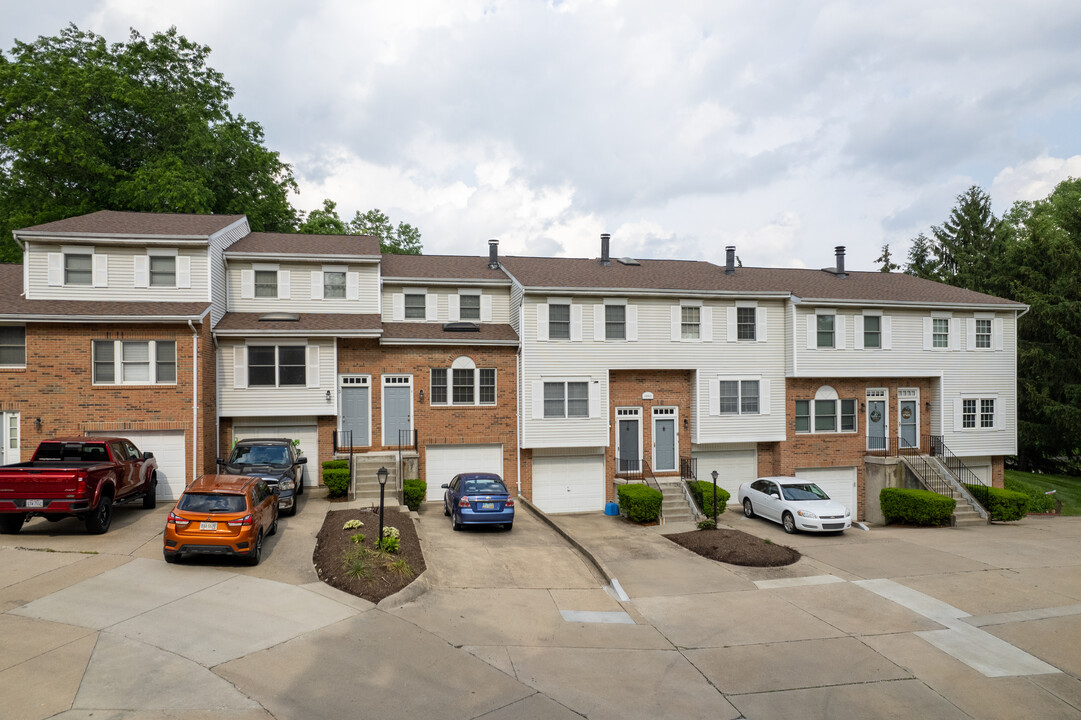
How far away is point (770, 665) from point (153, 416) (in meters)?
18.1

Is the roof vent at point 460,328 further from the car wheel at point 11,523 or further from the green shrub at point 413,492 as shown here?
the car wheel at point 11,523

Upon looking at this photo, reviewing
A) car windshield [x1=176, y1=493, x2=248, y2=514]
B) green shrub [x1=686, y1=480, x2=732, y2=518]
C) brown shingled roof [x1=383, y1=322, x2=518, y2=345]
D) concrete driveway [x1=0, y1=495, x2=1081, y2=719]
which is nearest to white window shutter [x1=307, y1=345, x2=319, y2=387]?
brown shingled roof [x1=383, y1=322, x2=518, y2=345]

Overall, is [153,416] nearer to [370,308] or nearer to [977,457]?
[370,308]

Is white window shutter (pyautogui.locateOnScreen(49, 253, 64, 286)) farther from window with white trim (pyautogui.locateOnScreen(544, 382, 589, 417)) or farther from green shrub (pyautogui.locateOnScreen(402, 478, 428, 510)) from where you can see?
window with white trim (pyautogui.locateOnScreen(544, 382, 589, 417))

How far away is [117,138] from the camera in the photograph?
1345 inches

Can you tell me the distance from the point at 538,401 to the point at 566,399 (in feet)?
3.50

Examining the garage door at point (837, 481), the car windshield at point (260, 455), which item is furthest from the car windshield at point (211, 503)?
the garage door at point (837, 481)

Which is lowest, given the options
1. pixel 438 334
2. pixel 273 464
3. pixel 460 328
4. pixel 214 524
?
pixel 214 524

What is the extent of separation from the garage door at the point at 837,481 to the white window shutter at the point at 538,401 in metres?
10.6

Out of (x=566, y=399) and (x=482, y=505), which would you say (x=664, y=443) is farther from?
(x=482, y=505)

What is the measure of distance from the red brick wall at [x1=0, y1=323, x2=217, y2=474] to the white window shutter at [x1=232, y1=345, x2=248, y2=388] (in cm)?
155

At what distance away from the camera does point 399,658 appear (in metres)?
9.25

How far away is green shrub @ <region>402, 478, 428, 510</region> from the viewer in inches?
853

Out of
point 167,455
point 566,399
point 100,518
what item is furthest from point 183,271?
point 566,399
